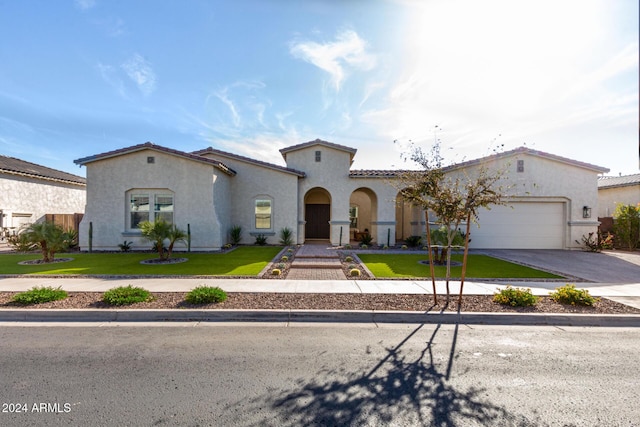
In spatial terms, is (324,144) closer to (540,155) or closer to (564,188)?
(540,155)

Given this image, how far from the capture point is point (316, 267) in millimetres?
10750

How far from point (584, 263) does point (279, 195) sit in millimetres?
13837

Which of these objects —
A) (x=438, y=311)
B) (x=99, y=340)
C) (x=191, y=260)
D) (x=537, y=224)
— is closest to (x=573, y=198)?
(x=537, y=224)

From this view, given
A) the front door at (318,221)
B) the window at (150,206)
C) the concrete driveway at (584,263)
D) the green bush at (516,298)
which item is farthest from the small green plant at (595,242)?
the window at (150,206)

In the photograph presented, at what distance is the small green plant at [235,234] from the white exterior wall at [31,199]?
1345 centimetres

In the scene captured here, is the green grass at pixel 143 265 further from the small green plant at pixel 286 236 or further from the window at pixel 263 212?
the window at pixel 263 212

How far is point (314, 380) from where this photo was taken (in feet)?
12.1

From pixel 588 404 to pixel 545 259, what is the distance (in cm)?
1187

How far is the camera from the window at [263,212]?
16734mm

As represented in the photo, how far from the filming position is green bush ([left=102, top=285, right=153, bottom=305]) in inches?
246

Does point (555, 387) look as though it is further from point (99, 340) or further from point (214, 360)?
point (99, 340)

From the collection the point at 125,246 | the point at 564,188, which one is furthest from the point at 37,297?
the point at 564,188

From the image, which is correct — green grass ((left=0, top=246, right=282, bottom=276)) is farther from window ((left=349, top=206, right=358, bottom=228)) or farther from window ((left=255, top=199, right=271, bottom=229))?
window ((left=349, top=206, right=358, bottom=228))

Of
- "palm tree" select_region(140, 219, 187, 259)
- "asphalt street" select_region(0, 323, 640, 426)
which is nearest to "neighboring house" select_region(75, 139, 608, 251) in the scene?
"palm tree" select_region(140, 219, 187, 259)
